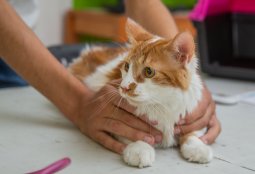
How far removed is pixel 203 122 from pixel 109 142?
0.24 meters

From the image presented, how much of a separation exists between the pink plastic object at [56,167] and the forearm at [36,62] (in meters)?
0.26

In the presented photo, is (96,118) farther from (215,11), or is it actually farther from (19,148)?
(215,11)

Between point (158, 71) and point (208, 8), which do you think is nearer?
point (158, 71)

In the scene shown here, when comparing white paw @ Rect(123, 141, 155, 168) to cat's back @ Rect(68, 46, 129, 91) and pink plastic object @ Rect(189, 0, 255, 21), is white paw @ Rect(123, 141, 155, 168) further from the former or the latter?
pink plastic object @ Rect(189, 0, 255, 21)

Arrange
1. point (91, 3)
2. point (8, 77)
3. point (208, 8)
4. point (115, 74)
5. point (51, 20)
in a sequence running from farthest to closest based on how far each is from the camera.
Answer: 1. point (91, 3)
2. point (51, 20)
3. point (208, 8)
4. point (8, 77)
5. point (115, 74)

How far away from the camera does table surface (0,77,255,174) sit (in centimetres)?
94

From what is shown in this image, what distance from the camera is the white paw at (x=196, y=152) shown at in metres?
0.99

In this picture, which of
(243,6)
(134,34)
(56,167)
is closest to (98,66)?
(134,34)

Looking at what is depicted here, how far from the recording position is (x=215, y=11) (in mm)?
1934

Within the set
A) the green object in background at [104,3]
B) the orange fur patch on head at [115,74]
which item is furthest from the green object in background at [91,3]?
the orange fur patch on head at [115,74]

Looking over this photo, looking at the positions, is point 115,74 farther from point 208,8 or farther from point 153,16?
point 208,8

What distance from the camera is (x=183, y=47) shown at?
3.10ft

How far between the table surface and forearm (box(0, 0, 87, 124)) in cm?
9

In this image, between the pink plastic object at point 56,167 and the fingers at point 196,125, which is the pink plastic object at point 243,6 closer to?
the fingers at point 196,125
